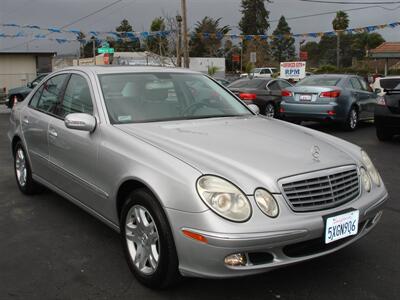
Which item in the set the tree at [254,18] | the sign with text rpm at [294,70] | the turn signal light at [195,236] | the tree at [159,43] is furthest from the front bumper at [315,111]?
the tree at [254,18]

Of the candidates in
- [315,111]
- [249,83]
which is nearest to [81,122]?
[315,111]

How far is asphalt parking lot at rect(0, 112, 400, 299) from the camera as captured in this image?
3137 millimetres

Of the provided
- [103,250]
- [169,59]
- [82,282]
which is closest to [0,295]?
[82,282]

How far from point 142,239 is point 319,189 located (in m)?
1.22

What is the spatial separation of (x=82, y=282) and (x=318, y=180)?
5.81 feet

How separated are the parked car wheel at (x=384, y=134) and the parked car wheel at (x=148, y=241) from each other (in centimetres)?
743

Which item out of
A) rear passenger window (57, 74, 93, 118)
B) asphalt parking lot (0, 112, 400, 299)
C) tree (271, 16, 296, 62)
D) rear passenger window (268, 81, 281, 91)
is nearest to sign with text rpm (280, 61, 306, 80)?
rear passenger window (268, 81, 281, 91)

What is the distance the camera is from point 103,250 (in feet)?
12.8

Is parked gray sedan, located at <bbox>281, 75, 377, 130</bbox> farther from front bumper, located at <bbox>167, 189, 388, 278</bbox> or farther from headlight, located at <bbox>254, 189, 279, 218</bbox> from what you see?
headlight, located at <bbox>254, 189, 279, 218</bbox>

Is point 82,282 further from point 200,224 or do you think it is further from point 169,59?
point 169,59

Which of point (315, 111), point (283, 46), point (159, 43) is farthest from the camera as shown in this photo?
point (283, 46)

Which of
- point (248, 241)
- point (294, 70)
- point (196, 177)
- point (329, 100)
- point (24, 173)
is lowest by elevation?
point (24, 173)

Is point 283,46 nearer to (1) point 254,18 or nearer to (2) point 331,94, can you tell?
(1) point 254,18

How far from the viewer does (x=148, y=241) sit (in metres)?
3.14
